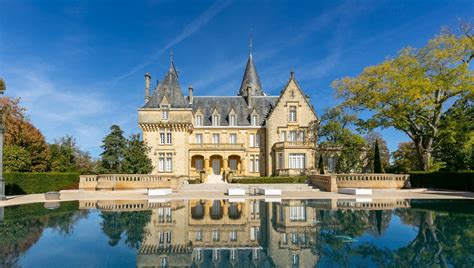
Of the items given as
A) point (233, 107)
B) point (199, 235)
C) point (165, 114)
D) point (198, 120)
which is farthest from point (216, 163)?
point (199, 235)

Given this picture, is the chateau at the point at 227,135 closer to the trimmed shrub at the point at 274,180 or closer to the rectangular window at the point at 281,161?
the rectangular window at the point at 281,161

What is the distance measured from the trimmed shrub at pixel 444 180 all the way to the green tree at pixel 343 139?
7317 mm

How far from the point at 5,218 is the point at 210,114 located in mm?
29839

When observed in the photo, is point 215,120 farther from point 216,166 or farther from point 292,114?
point 292,114

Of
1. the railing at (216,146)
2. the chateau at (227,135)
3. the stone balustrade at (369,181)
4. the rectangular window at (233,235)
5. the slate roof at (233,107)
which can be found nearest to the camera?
the rectangular window at (233,235)

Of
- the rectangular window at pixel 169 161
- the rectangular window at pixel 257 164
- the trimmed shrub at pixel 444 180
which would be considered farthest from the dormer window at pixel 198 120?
the trimmed shrub at pixel 444 180

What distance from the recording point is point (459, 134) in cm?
2591

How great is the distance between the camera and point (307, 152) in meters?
35.4

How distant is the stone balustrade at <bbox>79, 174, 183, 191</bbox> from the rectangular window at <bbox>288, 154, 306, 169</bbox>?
15542mm

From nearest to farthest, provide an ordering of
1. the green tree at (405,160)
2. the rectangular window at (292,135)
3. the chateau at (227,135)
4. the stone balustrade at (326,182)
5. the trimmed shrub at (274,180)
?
the stone balustrade at (326,182) < the trimmed shrub at (274,180) < the chateau at (227,135) < the rectangular window at (292,135) < the green tree at (405,160)

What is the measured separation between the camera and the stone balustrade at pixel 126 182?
2580 centimetres

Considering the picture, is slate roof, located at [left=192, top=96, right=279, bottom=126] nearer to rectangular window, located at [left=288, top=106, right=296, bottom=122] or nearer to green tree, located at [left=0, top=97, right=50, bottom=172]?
rectangular window, located at [left=288, top=106, right=296, bottom=122]

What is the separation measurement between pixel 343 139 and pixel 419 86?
11.8 metres

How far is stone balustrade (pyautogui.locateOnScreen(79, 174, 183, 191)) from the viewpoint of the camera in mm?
25797
